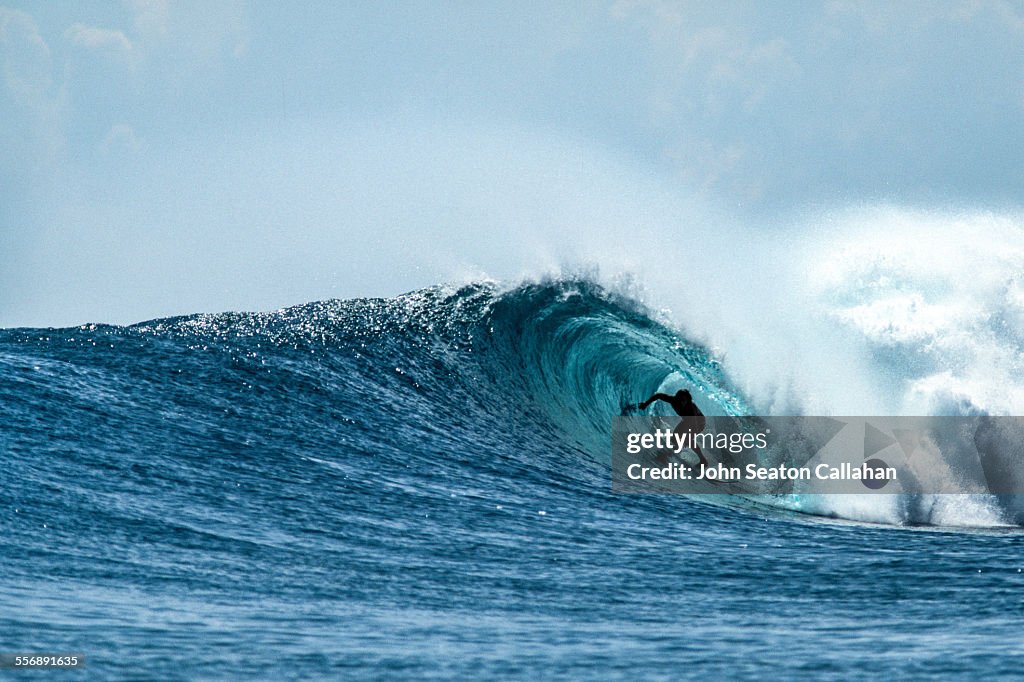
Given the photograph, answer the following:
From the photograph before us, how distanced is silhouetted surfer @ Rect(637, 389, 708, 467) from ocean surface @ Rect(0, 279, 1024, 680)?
1.73 ft

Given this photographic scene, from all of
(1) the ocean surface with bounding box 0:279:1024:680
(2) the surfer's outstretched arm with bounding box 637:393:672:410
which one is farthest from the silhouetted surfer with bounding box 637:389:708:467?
(1) the ocean surface with bounding box 0:279:1024:680

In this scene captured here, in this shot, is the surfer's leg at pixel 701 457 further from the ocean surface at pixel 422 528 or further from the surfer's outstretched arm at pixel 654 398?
the ocean surface at pixel 422 528

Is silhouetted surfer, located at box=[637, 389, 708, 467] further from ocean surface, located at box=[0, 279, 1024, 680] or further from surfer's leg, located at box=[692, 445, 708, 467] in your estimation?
ocean surface, located at box=[0, 279, 1024, 680]

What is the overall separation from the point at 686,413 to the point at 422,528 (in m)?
6.26

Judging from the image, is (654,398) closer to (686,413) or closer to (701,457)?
(686,413)

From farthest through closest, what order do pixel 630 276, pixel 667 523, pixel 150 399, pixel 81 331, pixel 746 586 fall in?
pixel 630 276 → pixel 81 331 → pixel 150 399 → pixel 667 523 → pixel 746 586

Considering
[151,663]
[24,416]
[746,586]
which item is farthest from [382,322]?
[151,663]

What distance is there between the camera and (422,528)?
351 inches

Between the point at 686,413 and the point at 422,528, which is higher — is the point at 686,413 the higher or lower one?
the higher one

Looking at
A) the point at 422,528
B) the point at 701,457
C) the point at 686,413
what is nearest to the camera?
the point at 422,528

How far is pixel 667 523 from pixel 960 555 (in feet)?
8.79

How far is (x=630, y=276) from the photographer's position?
17.2 metres

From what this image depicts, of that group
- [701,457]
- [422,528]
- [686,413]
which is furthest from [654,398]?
[422,528]

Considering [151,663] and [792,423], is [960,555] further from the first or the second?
[151,663]
